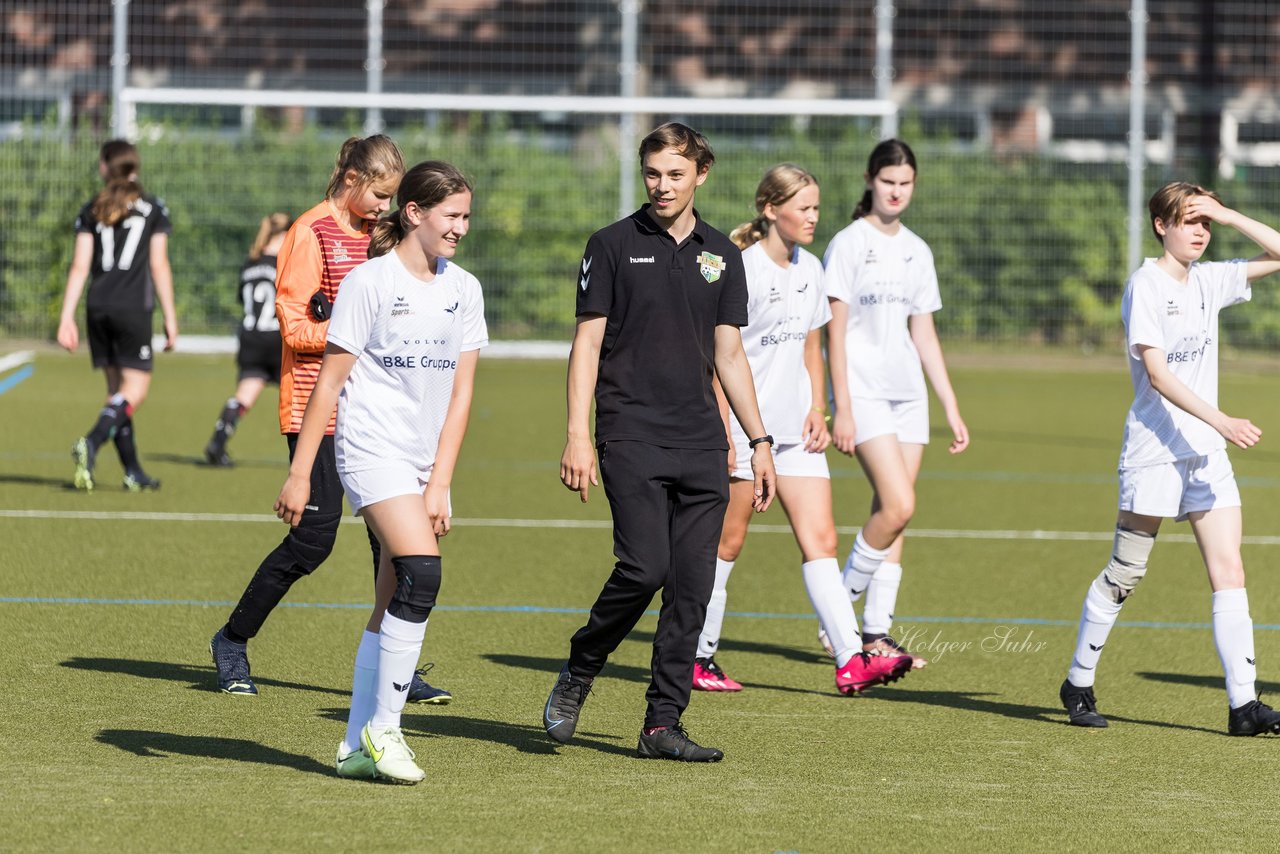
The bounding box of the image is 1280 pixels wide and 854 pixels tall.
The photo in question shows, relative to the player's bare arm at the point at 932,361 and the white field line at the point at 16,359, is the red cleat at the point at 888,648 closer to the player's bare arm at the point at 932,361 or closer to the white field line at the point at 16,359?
the player's bare arm at the point at 932,361

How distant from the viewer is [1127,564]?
6.49 metres

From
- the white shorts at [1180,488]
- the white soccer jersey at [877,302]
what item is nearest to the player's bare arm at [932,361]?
the white soccer jersey at [877,302]

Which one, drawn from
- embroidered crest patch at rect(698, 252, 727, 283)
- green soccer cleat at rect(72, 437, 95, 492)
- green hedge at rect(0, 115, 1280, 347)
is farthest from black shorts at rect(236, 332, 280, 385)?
green hedge at rect(0, 115, 1280, 347)

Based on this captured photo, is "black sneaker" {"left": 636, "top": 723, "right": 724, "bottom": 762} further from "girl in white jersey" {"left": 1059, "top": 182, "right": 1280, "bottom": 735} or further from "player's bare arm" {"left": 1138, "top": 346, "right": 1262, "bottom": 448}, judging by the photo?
"player's bare arm" {"left": 1138, "top": 346, "right": 1262, "bottom": 448}

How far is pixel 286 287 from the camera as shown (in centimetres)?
650

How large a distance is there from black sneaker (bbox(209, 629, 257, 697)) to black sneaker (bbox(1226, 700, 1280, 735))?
317cm

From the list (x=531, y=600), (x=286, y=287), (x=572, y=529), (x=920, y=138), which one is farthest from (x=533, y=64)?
(x=286, y=287)

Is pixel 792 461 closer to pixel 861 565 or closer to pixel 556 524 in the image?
pixel 861 565

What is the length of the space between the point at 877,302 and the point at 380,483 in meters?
2.84

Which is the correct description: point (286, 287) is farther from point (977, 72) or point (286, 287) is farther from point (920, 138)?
point (977, 72)

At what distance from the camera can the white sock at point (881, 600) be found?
7691 mm

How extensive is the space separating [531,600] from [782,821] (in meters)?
3.71

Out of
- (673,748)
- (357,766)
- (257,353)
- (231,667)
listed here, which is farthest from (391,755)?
(257,353)

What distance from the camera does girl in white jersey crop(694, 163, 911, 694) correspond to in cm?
698
